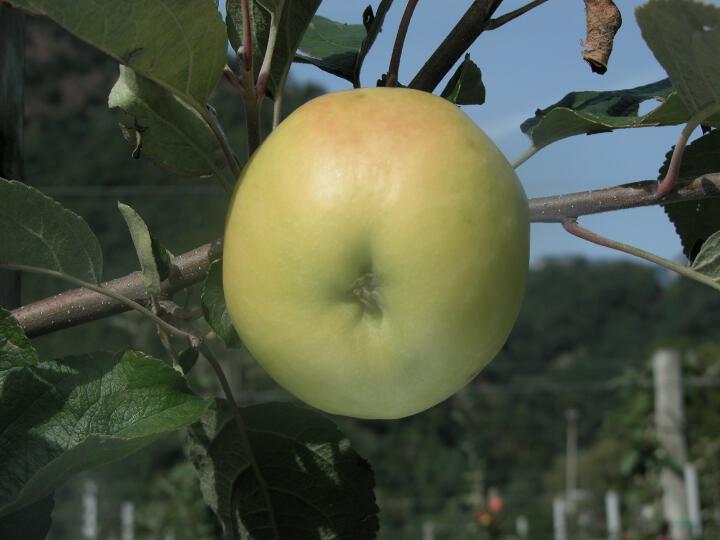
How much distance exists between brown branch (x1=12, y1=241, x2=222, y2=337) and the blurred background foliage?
263 centimetres

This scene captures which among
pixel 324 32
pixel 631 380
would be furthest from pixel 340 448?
pixel 631 380

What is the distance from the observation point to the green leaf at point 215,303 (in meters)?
0.45

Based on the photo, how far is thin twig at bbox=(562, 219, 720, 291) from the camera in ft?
1.43

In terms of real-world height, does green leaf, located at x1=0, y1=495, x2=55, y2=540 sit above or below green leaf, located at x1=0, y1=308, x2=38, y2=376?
below

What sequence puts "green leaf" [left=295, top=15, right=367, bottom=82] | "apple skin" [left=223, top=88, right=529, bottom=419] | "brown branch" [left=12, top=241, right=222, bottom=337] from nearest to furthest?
"apple skin" [left=223, top=88, right=529, bottom=419] → "brown branch" [left=12, top=241, right=222, bottom=337] → "green leaf" [left=295, top=15, right=367, bottom=82]

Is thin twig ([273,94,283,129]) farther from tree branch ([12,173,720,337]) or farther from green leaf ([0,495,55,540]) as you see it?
green leaf ([0,495,55,540])

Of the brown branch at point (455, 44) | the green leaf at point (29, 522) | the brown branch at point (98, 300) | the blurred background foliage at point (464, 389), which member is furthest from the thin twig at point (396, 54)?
the blurred background foliage at point (464, 389)

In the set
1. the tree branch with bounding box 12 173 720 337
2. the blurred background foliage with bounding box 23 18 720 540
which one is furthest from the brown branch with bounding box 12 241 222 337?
the blurred background foliage with bounding box 23 18 720 540

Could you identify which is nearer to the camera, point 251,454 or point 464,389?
point 251,454

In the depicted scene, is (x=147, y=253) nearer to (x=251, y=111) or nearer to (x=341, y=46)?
(x=251, y=111)

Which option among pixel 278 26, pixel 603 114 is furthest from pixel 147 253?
pixel 603 114

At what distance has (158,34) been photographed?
40 centimetres

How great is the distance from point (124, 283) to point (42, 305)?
0.14 feet

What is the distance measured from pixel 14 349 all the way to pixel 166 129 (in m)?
0.13
